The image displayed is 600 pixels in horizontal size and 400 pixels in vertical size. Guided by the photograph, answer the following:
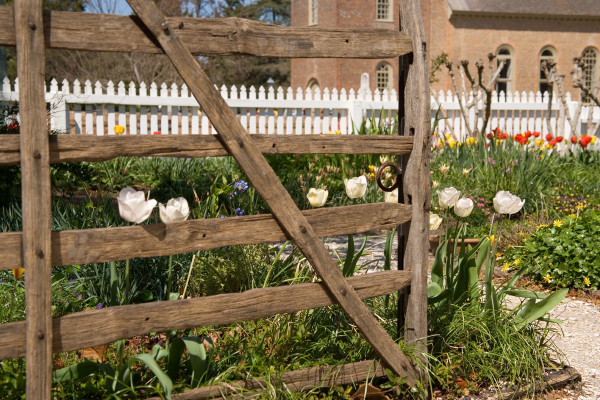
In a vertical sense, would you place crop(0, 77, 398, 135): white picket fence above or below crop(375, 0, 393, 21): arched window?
below

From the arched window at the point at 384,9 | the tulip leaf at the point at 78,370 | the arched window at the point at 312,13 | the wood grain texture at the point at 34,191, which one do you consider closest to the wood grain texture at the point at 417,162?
the tulip leaf at the point at 78,370

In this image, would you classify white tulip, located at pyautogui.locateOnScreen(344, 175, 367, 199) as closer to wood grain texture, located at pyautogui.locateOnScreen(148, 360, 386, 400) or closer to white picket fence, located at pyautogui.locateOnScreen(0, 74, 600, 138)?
wood grain texture, located at pyautogui.locateOnScreen(148, 360, 386, 400)

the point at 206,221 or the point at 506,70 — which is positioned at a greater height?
the point at 506,70

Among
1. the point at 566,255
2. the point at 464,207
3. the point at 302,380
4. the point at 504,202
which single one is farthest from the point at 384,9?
the point at 302,380

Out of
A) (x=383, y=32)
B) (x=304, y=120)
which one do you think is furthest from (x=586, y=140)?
(x=383, y=32)

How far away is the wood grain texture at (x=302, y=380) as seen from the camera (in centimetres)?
252

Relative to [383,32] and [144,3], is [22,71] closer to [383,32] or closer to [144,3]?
[144,3]

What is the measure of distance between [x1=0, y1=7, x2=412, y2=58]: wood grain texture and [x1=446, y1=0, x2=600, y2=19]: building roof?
25991 millimetres

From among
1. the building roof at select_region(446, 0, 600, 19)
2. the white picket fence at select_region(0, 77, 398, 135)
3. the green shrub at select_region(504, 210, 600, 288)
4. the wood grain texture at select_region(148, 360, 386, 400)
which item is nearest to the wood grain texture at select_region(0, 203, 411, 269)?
the wood grain texture at select_region(148, 360, 386, 400)

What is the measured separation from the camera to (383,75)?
30156 millimetres

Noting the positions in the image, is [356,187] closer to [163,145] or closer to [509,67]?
[163,145]

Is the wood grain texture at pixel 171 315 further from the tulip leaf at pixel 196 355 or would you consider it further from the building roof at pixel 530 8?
the building roof at pixel 530 8

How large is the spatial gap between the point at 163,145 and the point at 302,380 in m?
1.14

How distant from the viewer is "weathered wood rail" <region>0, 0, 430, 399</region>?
2100 mm
